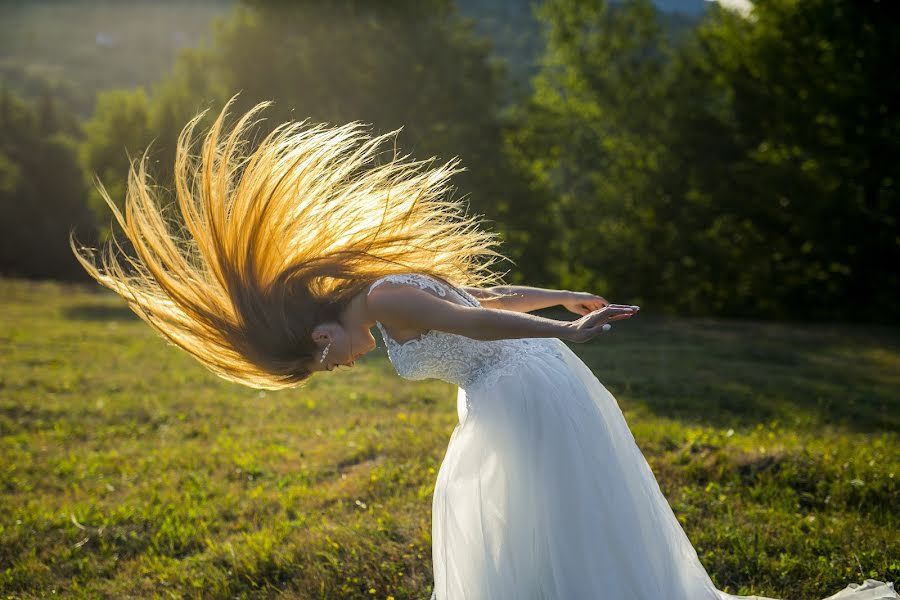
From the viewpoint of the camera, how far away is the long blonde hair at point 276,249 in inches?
138

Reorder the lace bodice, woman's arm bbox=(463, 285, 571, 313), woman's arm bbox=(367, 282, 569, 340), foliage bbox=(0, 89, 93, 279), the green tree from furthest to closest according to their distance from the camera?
foliage bbox=(0, 89, 93, 279), the green tree, woman's arm bbox=(463, 285, 571, 313), the lace bodice, woman's arm bbox=(367, 282, 569, 340)

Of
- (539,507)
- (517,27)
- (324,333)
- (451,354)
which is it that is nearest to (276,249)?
(324,333)

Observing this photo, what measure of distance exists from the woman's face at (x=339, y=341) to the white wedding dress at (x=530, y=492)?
0.62ft

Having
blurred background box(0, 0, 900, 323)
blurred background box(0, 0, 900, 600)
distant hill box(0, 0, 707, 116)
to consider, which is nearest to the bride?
blurred background box(0, 0, 900, 600)

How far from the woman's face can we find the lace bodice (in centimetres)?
12

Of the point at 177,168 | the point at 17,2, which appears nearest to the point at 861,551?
the point at 177,168

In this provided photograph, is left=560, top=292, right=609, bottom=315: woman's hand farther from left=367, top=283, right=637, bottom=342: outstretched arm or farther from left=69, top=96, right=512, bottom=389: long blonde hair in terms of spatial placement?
left=367, top=283, right=637, bottom=342: outstretched arm

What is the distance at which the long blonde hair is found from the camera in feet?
11.5

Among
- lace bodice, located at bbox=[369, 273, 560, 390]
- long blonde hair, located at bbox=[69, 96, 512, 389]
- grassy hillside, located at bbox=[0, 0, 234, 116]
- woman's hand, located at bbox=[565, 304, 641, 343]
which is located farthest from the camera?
grassy hillside, located at bbox=[0, 0, 234, 116]

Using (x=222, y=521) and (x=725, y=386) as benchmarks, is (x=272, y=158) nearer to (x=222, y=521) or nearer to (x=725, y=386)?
(x=222, y=521)

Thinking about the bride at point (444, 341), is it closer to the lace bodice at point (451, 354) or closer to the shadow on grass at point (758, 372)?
the lace bodice at point (451, 354)

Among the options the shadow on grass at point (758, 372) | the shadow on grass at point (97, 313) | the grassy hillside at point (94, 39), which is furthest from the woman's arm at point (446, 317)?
the grassy hillside at point (94, 39)

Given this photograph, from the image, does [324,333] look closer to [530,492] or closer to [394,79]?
[530,492]

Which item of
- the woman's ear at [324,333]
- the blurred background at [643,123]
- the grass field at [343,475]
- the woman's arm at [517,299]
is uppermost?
the blurred background at [643,123]
